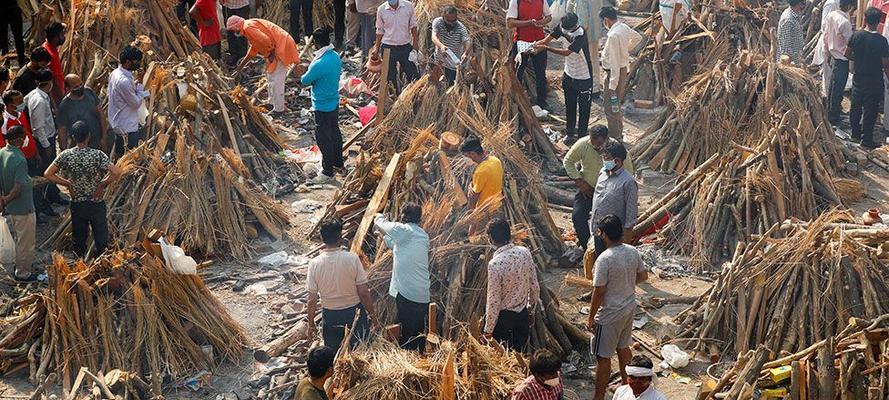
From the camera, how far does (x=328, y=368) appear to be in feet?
25.0

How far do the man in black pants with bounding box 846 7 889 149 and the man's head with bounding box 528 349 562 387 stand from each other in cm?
926

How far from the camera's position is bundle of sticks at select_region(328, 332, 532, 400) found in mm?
8086

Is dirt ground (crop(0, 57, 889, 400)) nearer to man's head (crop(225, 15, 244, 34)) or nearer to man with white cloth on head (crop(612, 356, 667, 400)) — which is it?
Result: man with white cloth on head (crop(612, 356, 667, 400))

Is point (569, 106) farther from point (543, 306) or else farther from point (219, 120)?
point (543, 306)

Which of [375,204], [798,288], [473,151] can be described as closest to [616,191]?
Answer: [473,151]

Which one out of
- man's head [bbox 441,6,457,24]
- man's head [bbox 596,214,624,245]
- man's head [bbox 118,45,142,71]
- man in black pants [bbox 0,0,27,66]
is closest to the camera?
man's head [bbox 596,214,624,245]

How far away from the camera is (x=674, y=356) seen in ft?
33.0

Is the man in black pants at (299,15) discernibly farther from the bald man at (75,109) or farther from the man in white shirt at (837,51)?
the man in white shirt at (837,51)

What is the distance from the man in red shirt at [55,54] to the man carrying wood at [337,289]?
5774mm

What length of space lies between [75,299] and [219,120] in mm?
4569

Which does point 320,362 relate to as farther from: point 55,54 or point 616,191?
point 55,54

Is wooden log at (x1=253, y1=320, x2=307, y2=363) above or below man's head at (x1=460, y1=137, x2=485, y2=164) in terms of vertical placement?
below

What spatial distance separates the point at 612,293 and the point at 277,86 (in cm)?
812

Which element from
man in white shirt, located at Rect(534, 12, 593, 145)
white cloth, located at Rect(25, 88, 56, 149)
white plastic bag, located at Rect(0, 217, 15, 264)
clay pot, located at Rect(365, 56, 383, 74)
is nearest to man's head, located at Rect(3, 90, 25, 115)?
white cloth, located at Rect(25, 88, 56, 149)
